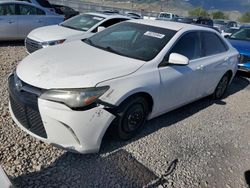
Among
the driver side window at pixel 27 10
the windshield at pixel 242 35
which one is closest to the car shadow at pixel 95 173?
the windshield at pixel 242 35

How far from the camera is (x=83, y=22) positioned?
8430mm

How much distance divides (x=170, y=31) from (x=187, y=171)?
2.15m

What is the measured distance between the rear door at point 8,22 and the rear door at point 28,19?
0.20m

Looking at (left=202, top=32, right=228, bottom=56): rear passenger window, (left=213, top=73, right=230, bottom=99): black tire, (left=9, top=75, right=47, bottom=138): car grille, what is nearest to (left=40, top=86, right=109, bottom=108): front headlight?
(left=9, top=75, right=47, bottom=138): car grille

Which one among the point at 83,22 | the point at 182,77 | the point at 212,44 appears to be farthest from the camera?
the point at 83,22

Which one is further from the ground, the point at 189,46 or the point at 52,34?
the point at 189,46

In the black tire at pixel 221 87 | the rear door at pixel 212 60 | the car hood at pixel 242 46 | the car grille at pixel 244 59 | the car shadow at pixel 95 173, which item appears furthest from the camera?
the car hood at pixel 242 46

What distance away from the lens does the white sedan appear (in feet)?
9.84

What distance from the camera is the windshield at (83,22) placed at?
8.11 meters

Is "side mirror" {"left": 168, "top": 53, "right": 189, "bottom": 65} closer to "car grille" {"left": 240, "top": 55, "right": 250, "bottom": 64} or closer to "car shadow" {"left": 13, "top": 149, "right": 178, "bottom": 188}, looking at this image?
"car shadow" {"left": 13, "top": 149, "right": 178, "bottom": 188}

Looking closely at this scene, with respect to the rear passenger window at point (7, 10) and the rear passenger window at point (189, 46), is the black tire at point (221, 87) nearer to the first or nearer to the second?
the rear passenger window at point (189, 46)

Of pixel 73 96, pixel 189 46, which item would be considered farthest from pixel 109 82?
pixel 189 46

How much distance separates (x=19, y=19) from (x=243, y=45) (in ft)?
23.5

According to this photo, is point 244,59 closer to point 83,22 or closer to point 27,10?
point 83,22
